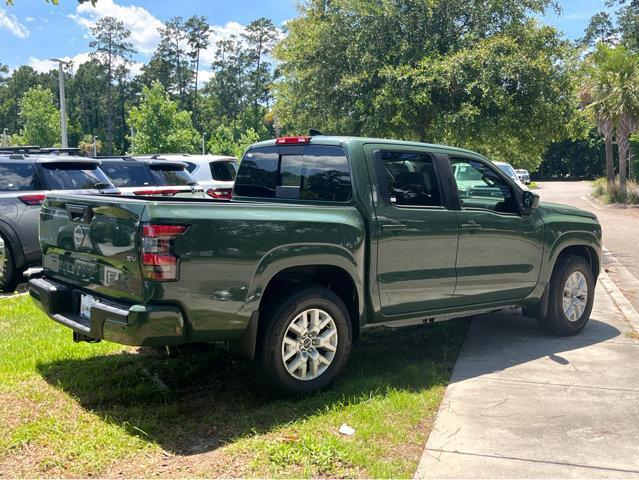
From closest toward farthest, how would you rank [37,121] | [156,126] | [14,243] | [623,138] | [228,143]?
[14,243] < [623,138] < [156,126] < [37,121] < [228,143]

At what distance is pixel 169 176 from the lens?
10938mm

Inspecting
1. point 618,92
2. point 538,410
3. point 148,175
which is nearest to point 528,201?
point 538,410

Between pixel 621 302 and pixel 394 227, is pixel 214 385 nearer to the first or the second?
pixel 394 227

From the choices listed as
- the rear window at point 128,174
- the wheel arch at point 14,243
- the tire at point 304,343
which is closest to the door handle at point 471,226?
the tire at point 304,343

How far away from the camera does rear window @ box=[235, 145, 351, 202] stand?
518 centimetres

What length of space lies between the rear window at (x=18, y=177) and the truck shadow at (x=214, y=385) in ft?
12.1

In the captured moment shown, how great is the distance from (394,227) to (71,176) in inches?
211

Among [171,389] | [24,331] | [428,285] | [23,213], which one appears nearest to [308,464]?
[171,389]

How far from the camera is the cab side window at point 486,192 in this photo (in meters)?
5.95

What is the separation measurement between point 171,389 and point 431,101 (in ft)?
27.7

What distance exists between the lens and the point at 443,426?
170 inches

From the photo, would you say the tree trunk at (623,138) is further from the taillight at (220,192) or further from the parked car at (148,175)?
the parked car at (148,175)

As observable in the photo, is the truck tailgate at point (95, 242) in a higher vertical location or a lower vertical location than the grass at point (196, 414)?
higher

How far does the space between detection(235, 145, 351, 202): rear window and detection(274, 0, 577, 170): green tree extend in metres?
6.21
